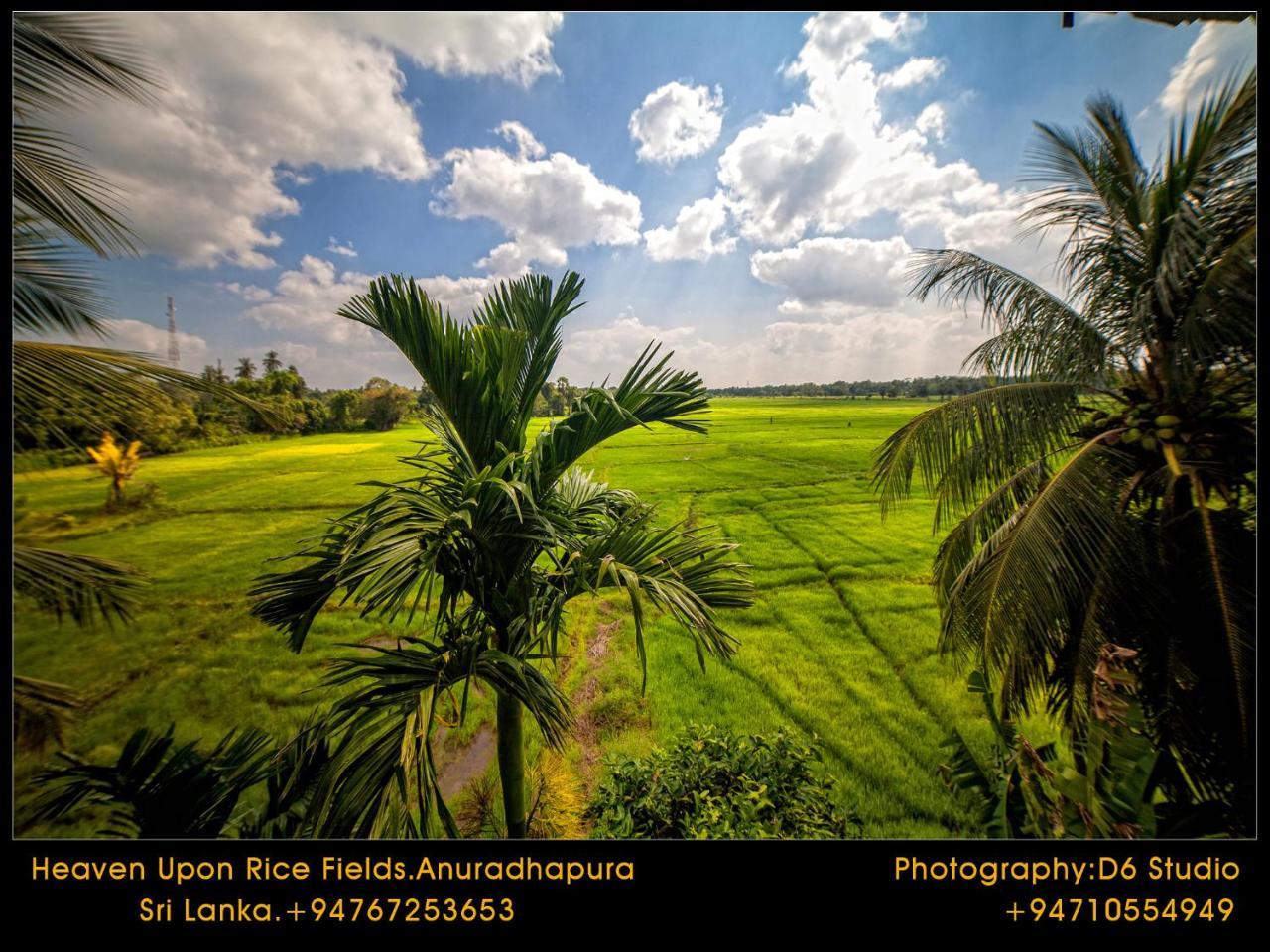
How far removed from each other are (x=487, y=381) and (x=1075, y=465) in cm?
293

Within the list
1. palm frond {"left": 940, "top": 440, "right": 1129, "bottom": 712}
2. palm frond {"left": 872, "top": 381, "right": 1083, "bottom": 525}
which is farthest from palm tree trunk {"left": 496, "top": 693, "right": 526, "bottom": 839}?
palm frond {"left": 872, "top": 381, "right": 1083, "bottom": 525}

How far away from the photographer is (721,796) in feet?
6.44

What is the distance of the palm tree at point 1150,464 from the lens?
1.62 m

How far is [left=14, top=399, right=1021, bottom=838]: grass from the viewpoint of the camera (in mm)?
2742

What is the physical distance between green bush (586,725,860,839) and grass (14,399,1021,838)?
1064 mm

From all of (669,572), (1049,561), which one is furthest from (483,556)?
(1049,561)

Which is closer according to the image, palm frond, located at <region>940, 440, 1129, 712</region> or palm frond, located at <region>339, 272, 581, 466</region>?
palm frond, located at <region>339, 272, 581, 466</region>

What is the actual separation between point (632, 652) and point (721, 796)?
2992 mm

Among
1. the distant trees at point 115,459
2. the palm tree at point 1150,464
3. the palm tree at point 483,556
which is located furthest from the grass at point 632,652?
the palm tree at point 1150,464

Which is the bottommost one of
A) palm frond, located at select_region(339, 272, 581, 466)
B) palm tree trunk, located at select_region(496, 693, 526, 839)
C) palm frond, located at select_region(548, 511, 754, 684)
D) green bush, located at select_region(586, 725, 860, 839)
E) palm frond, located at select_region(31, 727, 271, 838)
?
green bush, located at select_region(586, 725, 860, 839)

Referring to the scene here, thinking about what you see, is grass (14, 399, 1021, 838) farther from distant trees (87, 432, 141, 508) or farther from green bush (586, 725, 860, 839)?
green bush (586, 725, 860, 839)

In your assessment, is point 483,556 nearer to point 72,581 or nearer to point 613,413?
point 613,413
